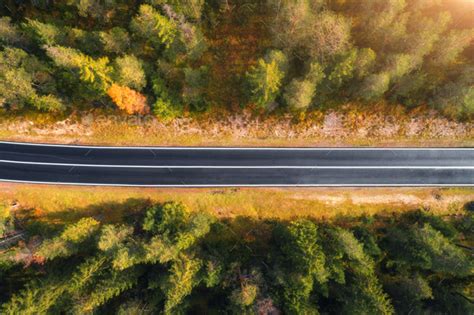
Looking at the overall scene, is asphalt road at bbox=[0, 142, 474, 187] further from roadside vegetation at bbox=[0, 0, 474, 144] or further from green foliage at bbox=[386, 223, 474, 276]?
green foliage at bbox=[386, 223, 474, 276]

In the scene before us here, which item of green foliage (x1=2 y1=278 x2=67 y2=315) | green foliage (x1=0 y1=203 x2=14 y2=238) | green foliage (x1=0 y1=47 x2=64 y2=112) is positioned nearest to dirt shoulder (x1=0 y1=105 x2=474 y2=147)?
green foliage (x1=0 y1=47 x2=64 y2=112)

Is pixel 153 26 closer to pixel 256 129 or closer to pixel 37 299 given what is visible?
pixel 256 129

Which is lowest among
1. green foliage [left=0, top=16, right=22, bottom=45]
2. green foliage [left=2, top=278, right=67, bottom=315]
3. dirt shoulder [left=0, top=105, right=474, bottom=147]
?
green foliage [left=2, top=278, right=67, bottom=315]

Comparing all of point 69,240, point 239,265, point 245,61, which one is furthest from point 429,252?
point 69,240

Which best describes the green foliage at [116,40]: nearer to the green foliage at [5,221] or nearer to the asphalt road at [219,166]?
the asphalt road at [219,166]

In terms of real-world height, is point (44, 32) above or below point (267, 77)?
above

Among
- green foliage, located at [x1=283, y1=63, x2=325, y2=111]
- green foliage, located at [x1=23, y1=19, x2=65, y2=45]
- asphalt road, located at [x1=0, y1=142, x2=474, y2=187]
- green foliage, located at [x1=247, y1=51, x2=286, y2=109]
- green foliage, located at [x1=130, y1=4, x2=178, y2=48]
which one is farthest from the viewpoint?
asphalt road, located at [x1=0, y1=142, x2=474, y2=187]

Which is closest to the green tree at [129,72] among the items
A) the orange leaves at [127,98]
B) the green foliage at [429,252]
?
the orange leaves at [127,98]
